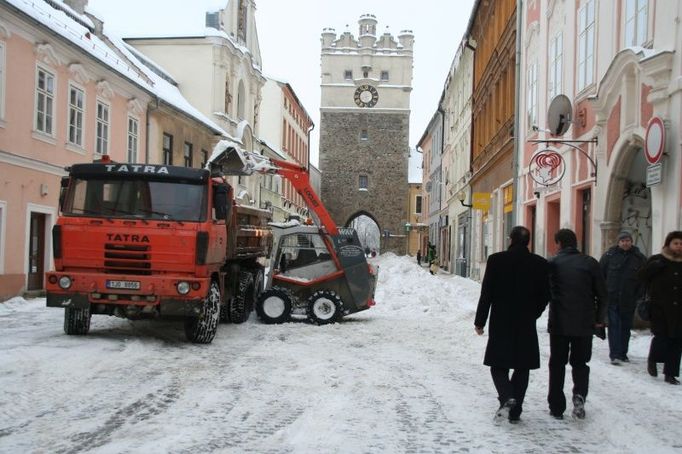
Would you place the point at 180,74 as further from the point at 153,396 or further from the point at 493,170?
the point at 153,396

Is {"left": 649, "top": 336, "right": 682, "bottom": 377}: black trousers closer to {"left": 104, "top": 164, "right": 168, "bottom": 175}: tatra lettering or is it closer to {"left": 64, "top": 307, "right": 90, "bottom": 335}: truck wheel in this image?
{"left": 104, "top": 164, "right": 168, "bottom": 175}: tatra lettering

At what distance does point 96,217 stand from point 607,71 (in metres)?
Answer: 8.87

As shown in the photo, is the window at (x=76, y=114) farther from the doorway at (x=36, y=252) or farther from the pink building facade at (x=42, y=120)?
the doorway at (x=36, y=252)

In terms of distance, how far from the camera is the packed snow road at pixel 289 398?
542 centimetres

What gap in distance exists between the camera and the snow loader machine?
13750 mm

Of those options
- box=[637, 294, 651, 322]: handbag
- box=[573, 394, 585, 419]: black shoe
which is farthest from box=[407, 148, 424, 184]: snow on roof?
box=[573, 394, 585, 419]: black shoe

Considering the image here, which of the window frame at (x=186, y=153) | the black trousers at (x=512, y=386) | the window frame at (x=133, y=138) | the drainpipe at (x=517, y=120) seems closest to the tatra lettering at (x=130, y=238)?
the black trousers at (x=512, y=386)

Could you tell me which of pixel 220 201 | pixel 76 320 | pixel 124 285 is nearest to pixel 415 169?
pixel 220 201

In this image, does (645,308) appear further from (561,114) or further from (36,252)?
(36,252)

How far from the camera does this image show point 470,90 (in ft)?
114

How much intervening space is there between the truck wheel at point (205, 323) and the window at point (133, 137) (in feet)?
46.0

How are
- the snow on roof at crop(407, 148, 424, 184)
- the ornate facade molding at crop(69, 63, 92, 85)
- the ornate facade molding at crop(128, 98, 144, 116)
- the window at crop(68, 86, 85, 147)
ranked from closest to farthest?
the ornate facade molding at crop(69, 63, 92, 85) < the window at crop(68, 86, 85, 147) < the ornate facade molding at crop(128, 98, 144, 116) < the snow on roof at crop(407, 148, 424, 184)

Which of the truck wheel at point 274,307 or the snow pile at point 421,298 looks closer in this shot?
the truck wheel at point 274,307

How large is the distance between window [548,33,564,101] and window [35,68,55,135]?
12.3 m
